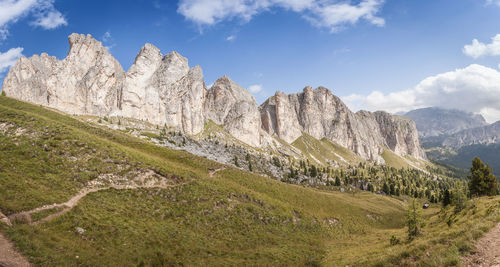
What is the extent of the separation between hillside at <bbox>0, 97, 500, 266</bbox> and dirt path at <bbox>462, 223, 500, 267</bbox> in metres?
0.54

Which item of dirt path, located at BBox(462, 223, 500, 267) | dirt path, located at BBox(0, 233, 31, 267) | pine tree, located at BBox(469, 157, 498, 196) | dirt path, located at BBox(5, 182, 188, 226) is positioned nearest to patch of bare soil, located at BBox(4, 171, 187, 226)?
dirt path, located at BBox(5, 182, 188, 226)

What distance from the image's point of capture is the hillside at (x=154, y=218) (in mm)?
21027

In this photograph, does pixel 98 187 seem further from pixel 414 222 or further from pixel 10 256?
pixel 414 222

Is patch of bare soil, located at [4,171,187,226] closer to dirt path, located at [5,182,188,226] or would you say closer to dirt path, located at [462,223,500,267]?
dirt path, located at [5,182,188,226]

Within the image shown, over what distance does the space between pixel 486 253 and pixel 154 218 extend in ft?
117

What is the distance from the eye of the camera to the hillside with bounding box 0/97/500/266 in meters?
21.0

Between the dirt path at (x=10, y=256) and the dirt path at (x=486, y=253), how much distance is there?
3051cm

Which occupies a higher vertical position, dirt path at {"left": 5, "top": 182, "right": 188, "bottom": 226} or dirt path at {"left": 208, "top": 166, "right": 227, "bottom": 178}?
dirt path at {"left": 5, "top": 182, "right": 188, "bottom": 226}

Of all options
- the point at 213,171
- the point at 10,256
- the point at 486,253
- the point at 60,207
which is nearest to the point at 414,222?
the point at 486,253

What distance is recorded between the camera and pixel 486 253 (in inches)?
515

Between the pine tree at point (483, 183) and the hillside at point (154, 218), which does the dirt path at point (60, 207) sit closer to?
the hillside at point (154, 218)

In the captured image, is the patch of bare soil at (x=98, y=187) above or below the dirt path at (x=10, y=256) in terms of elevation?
above

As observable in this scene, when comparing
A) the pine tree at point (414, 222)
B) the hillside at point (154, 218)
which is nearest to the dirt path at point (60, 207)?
the hillside at point (154, 218)

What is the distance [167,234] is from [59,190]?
15403mm
